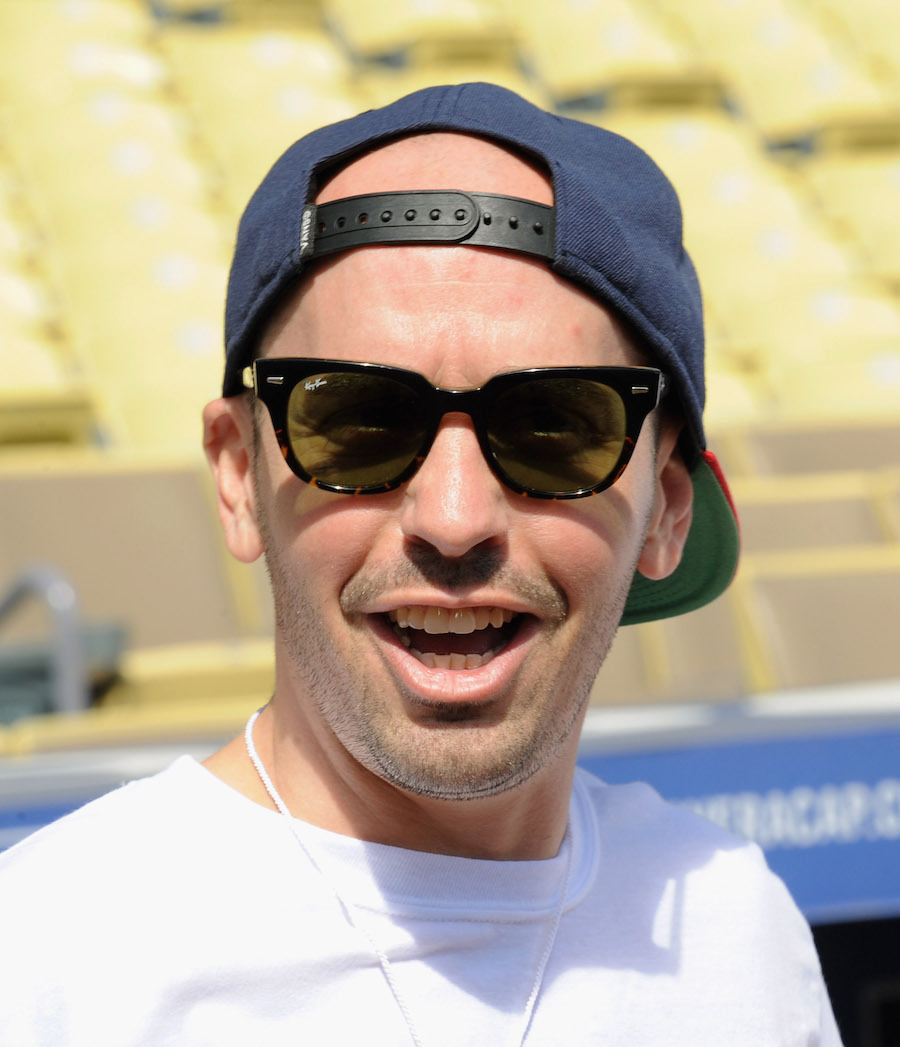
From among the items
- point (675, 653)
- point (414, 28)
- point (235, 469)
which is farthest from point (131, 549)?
point (414, 28)

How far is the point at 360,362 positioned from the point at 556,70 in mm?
7235

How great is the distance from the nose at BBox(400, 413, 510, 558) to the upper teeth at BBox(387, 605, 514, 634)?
0.05 m

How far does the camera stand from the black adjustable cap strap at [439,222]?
895 millimetres

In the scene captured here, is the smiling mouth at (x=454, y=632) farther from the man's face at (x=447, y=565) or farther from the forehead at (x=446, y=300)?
the forehead at (x=446, y=300)

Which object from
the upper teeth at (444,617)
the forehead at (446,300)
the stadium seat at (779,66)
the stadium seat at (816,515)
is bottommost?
the stadium seat at (816,515)

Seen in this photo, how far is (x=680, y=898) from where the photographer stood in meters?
1.05

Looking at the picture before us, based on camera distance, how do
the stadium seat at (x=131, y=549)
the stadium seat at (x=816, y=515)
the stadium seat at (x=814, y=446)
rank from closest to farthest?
the stadium seat at (x=131, y=549), the stadium seat at (x=816, y=515), the stadium seat at (x=814, y=446)

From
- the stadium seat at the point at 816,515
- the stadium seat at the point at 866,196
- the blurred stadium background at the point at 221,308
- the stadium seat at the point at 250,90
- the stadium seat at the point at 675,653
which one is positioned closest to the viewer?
the blurred stadium background at the point at 221,308

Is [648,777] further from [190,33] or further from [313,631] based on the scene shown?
[190,33]

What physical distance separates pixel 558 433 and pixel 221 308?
424 cm

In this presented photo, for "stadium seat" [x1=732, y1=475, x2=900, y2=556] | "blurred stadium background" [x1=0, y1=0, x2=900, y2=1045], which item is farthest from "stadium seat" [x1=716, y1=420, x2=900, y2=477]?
"stadium seat" [x1=732, y1=475, x2=900, y2=556]

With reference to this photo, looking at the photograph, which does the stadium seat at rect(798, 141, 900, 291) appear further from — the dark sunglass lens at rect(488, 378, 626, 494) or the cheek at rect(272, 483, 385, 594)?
the cheek at rect(272, 483, 385, 594)

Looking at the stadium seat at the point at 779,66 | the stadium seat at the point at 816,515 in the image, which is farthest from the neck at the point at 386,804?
the stadium seat at the point at 779,66

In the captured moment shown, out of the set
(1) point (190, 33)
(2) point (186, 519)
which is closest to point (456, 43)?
(1) point (190, 33)
